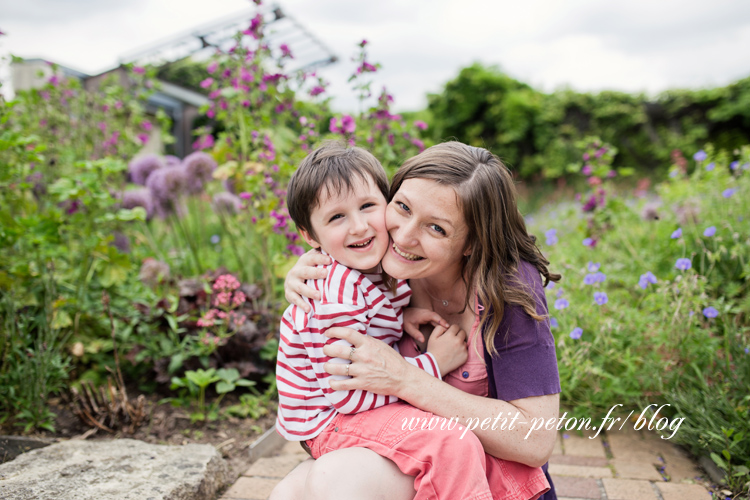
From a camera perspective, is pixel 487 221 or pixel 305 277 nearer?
pixel 487 221

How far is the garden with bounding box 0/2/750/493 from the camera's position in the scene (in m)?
2.13

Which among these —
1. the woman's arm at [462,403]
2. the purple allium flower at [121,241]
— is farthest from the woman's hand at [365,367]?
the purple allium flower at [121,241]

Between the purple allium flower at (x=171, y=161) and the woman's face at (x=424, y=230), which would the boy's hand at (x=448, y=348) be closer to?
the woman's face at (x=424, y=230)

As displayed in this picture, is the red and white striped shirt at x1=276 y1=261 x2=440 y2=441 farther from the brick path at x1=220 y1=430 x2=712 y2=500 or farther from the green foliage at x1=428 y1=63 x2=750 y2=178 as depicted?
the green foliage at x1=428 y1=63 x2=750 y2=178

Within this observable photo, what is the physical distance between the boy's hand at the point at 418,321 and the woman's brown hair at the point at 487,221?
0.59 feet

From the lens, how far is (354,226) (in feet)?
4.76

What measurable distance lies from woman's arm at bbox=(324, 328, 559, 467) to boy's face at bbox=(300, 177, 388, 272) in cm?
26

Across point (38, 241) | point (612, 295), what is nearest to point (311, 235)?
point (38, 241)

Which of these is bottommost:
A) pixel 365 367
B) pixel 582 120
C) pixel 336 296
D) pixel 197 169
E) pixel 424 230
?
Answer: pixel 365 367

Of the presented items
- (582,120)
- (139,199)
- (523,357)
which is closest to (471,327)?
(523,357)

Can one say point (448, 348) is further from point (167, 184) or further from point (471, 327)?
point (167, 184)

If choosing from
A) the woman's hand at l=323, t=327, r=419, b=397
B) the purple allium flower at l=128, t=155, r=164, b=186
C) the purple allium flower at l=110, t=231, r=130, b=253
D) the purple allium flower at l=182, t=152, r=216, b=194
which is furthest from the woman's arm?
the purple allium flower at l=128, t=155, r=164, b=186

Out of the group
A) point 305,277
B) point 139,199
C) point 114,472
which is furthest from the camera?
point 139,199

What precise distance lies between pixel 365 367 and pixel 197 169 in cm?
259
